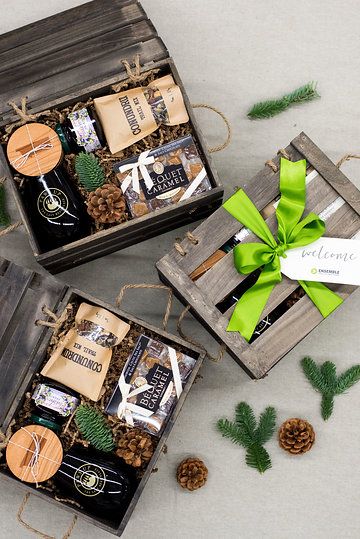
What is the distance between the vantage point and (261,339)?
51.6 inches

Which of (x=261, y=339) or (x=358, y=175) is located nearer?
(x=261, y=339)

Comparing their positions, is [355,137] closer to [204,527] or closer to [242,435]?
[242,435]

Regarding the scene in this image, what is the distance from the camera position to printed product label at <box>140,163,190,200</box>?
1.35 metres

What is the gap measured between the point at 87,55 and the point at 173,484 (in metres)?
1.08

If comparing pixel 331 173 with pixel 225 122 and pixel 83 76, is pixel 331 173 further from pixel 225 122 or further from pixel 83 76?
pixel 83 76

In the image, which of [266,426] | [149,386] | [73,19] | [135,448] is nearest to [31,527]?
[135,448]

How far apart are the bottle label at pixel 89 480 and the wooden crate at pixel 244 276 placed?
0.40 meters

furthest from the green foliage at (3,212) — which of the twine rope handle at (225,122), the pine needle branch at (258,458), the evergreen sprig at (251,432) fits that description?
the pine needle branch at (258,458)

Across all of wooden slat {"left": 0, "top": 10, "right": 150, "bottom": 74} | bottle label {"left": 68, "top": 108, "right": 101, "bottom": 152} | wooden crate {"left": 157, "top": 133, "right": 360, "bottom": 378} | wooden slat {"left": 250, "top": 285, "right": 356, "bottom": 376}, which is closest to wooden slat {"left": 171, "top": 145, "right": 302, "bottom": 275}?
wooden crate {"left": 157, "top": 133, "right": 360, "bottom": 378}

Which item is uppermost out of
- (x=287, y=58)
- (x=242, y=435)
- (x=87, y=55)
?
(x=287, y=58)

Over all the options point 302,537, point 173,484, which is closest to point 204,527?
point 173,484

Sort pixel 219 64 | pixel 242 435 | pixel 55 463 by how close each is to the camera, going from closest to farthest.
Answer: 1. pixel 55 463
2. pixel 242 435
3. pixel 219 64

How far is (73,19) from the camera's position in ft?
4.66

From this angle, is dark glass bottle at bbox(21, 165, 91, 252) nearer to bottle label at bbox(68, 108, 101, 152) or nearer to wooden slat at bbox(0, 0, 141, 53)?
bottle label at bbox(68, 108, 101, 152)
